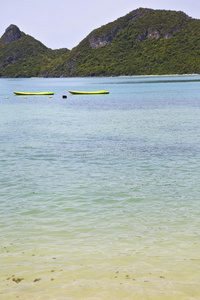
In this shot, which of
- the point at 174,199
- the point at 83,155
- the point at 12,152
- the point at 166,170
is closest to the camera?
the point at 174,199

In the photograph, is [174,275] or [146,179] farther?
[146,179]

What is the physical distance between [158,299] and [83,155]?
48.6 feet

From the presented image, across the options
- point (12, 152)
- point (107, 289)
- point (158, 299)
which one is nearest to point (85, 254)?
point (107, 289)

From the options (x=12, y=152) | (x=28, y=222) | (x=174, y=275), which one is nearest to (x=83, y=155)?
(x=12, y=152)

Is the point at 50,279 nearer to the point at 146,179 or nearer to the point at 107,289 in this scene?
the point at 107,289

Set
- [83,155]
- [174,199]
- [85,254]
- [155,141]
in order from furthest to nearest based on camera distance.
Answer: [155,141] → [83,155] → [174,199] → [85,254]

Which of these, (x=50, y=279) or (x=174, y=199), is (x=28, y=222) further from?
(x=174, y=199)

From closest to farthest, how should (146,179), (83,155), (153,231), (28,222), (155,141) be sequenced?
(153,231) → (28,222) → (146,179) → (83,155) → (155,141)

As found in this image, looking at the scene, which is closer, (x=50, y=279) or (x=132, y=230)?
(x=50, y=279)

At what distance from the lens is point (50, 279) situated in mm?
7426

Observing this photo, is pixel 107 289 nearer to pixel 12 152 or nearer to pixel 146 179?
pixel 146 179

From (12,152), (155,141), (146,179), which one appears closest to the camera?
(146,179)

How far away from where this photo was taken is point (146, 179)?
51.3ft

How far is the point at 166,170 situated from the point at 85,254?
916cm
